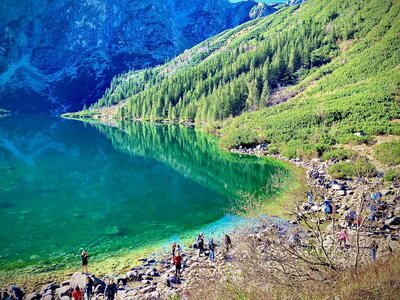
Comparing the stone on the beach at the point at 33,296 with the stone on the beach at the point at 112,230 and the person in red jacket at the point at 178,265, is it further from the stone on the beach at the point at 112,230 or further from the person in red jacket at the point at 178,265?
the stone on the beach at the point at 112,230

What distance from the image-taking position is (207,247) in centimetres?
2341

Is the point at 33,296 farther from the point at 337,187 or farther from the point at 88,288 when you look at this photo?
the point at 337,187

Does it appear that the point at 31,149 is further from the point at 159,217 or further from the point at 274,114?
the point at 274,114

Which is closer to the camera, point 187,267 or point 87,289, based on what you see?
point 87,289

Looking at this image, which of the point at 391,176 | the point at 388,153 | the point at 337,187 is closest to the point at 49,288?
the point at 337,187

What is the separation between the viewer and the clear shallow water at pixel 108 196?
24891 mm

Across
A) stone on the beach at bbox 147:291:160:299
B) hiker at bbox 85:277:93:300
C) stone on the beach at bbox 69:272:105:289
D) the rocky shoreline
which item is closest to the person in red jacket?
the rocky shoreline

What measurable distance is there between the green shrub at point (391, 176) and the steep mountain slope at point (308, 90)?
1661cm

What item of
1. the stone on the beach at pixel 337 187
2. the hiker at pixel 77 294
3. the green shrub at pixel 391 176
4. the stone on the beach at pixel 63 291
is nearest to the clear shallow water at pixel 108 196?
the stone on the beach at pixel 63 291

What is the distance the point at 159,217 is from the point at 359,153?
34988 millimetres

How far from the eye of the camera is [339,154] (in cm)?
4531

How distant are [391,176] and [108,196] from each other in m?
35.9

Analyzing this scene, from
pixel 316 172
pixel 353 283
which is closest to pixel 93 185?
pixel 316 172

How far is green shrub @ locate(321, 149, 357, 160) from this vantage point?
145 ft
